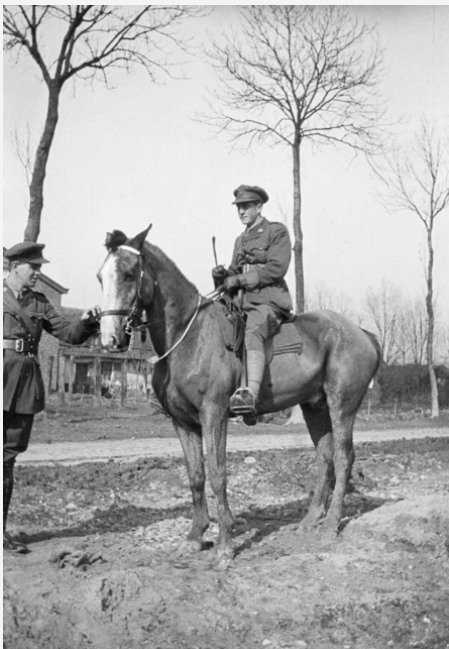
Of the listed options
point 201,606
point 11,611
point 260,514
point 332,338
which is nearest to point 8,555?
point 11,611

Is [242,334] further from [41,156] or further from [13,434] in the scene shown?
[41,156]

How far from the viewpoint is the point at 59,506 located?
276 inches

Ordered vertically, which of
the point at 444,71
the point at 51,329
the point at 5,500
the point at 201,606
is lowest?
the point at 201,606

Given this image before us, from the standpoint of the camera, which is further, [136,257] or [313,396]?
[313,396]

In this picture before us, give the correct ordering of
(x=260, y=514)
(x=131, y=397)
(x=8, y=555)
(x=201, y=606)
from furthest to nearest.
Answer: (x=131, y=397) < (x=260, y=514) < (x=8, y=555) < (x=201, y=606)

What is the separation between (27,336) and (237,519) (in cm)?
302

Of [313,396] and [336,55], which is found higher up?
[336,55]

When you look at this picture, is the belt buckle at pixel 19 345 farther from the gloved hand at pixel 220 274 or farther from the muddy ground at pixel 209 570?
the gloved hand at pixel 220 274

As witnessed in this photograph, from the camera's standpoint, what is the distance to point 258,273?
6551mm

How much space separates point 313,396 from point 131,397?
40.9 feet

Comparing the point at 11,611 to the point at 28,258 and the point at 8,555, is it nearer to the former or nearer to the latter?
the point at 8,555

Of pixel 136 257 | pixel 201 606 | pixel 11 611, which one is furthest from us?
pixel 136 257

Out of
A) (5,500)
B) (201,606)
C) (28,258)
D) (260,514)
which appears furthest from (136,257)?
(260,514)

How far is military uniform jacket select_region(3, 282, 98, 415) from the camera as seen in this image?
546cm
